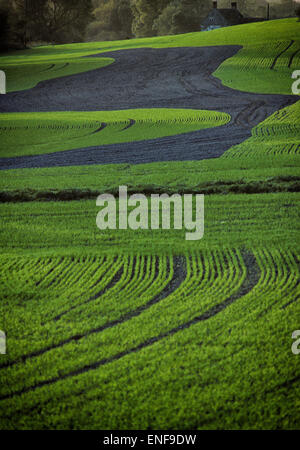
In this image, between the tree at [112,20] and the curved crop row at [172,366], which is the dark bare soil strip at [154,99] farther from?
the tree at [112,20]

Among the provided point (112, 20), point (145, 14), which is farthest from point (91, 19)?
point (112, 20)

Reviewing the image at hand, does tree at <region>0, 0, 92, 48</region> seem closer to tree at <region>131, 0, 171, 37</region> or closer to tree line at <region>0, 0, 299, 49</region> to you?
tree line at <region>0, 0, 299, 49</region>

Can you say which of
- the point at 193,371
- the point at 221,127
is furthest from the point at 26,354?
the point at 221,127

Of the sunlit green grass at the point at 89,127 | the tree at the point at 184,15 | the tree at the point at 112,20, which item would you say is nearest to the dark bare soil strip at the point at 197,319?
the sunlit green grass at the point at 89,127

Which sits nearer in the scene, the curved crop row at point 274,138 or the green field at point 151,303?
the green field at point 151,303

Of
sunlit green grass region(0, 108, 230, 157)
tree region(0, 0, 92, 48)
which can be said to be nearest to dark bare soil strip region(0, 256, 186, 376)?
sunlit green grass region(0, 108, 230, 157)

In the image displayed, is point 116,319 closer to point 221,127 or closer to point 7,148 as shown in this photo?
point 7,148
